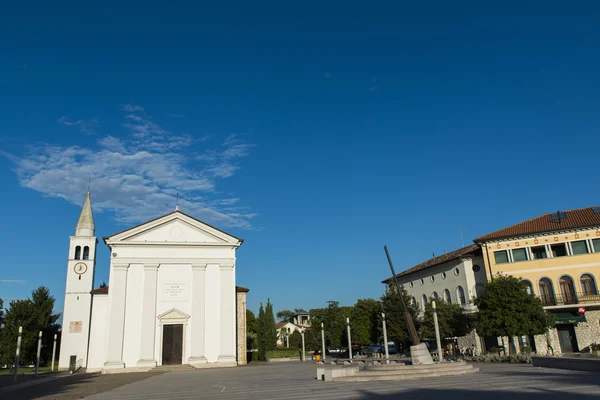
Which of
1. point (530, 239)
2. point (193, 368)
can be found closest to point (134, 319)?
point (193, 368)

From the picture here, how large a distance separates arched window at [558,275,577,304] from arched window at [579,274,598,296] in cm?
72

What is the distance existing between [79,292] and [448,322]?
119ft

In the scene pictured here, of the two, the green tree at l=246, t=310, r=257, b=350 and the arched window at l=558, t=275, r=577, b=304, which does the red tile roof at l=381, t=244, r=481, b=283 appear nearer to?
the arched window at l=558, t=275, r=577, b=304

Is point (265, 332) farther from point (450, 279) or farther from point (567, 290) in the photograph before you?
point (567, 290)

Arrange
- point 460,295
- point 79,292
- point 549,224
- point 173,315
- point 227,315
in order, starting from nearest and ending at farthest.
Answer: point 173,315 < point 549,224 < point 227,315 < point 460,295 < point 79,292

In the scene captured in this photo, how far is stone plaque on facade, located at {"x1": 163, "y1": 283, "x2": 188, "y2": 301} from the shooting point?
3647cm

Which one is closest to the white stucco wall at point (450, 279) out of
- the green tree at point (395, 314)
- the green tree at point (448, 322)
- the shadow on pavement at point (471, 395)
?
the green tree at point (448, 322)

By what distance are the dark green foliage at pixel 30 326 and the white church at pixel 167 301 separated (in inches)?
754

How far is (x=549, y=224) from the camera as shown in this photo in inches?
1436

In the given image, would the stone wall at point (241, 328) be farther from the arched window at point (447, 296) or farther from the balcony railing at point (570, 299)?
the balcony railing at point (570, 299)

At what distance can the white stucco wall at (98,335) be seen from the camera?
35312mm

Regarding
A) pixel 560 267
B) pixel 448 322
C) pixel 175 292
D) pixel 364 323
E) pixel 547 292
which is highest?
pixel 560 267

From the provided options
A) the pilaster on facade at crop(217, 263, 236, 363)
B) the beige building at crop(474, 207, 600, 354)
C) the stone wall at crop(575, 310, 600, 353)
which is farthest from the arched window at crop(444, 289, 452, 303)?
the pilaster on facade at crop(217, 263, 236, 363)

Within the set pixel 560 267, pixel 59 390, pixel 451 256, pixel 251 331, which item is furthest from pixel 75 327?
pixel 251 331
